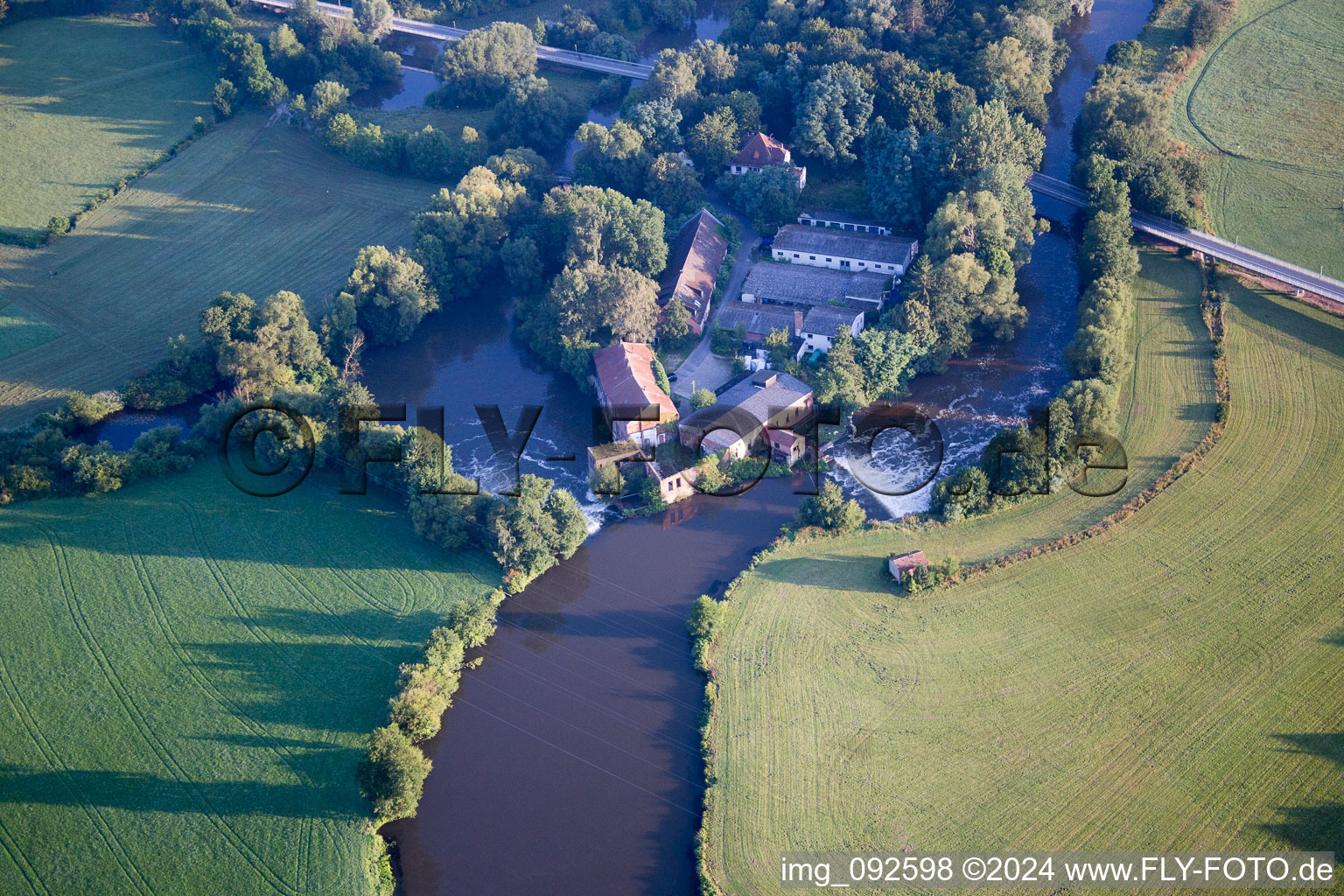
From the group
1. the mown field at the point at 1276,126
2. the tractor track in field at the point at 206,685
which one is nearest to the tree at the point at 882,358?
the mown field at the point at 1276,126

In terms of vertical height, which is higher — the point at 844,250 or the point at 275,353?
the point at 844,250

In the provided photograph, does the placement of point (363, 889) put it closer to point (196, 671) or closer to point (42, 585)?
point (196, 671)

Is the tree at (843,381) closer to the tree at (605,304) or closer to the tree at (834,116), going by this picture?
the tree at (605,304)

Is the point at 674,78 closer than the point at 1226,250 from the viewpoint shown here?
No

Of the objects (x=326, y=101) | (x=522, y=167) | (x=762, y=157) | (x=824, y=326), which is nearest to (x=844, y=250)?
(x=824, y=326)

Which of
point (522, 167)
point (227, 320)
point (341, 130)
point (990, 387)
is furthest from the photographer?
point (341, 130)

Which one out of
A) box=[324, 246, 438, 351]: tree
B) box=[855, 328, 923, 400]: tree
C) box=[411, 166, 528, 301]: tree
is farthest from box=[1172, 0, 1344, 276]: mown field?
box=[324, 246, 438, 351]: tree

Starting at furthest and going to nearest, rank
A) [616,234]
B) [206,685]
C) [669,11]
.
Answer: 1. [669,11]
2. [616,234]
3. [206,685]

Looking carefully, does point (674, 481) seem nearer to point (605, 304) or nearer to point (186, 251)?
point (605, 304)

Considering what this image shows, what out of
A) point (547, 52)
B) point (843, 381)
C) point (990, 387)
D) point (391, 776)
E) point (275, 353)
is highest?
point (547, 52)
